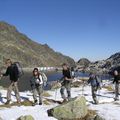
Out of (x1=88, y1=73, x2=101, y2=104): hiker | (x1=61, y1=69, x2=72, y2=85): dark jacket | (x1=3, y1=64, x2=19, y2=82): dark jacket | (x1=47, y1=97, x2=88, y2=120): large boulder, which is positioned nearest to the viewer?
(x1=47, y1=97, x2=88, y2=120): large boulder

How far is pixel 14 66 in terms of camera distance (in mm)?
25297

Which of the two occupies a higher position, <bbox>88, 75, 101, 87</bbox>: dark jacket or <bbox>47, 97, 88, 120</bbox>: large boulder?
<bbox>88, 75, 101, 87</bbox>: dark jacket

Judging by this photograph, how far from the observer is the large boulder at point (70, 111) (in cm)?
2219

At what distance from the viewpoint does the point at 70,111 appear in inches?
882

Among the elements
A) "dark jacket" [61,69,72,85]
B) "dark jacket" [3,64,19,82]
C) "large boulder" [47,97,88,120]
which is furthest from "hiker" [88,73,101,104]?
"dark jacket" [3,64,19,82]

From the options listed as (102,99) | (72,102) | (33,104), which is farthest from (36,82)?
(102,99)

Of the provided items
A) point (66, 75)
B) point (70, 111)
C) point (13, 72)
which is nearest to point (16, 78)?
point (13, 72)

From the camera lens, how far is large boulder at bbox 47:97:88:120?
22188 mm

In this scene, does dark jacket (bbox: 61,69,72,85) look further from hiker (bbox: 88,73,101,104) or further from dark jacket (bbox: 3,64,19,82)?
dark jacket (bbox: 3,64,19,82)

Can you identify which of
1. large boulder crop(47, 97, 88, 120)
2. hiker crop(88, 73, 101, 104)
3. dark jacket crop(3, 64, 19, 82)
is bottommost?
large boulder crop(47, 97, 88, 120)

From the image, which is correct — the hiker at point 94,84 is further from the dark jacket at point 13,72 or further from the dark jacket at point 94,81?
the dark jacket at point 13,72

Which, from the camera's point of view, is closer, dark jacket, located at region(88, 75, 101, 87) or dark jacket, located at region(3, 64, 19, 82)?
dark jacket, located at region(3, 64, 19, 82)

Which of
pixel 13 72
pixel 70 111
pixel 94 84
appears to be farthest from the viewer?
pixel 94 84

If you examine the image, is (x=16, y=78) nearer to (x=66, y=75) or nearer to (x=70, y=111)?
(x=66, y=75)
